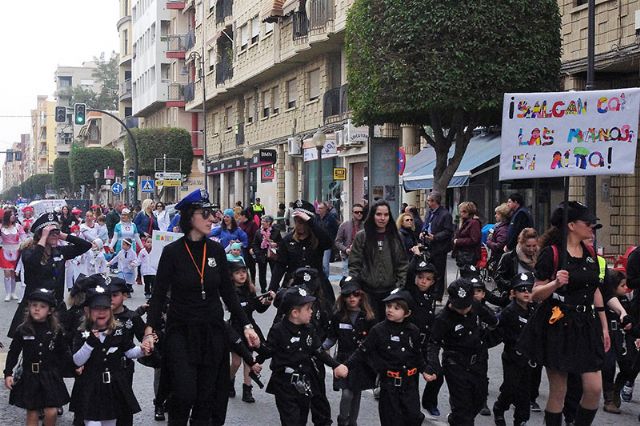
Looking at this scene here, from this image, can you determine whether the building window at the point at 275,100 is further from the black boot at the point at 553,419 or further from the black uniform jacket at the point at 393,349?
the black boot at the point at 553,419

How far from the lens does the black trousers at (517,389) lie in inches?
319

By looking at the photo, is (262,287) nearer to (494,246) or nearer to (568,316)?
(494,246)

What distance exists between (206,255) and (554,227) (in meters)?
2.55

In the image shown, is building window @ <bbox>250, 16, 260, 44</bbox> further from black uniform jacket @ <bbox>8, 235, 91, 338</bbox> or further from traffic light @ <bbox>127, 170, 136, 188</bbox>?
Answer: black uniform jacket @ <bbox>8, 235, 91, 338</bbox>

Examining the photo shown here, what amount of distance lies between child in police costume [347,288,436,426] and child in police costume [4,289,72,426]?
2199 mm

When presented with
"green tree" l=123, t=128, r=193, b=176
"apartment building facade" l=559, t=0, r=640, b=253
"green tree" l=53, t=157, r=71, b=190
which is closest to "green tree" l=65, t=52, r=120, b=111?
→ "green tree" l=53, t=157, r=71, b=190

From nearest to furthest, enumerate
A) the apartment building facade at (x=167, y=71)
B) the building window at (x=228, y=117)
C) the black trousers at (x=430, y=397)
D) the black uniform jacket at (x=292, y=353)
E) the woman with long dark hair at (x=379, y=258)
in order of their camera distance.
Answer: the black uniform jacket at (x=292, y=353) → the black trousers at (x=430, y=397) → the woman with long dark hair at (x=379, y=258) → the building window at (x=228, y=117) → the apartment building facade at (x=167, y=71)

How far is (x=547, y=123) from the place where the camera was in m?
7.76

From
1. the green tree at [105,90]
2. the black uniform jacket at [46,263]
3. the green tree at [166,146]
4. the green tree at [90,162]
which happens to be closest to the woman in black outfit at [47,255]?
the black uniform jacket at [46,263]

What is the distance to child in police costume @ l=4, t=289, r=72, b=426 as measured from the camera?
24.7 ft

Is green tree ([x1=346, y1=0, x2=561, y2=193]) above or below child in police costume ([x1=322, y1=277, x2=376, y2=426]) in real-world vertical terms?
above

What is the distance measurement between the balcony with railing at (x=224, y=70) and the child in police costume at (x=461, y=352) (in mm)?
38715

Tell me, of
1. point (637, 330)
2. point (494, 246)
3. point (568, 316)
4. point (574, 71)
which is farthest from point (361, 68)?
point (568, 316)

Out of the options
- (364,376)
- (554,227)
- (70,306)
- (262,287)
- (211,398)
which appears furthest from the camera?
(262,287)
